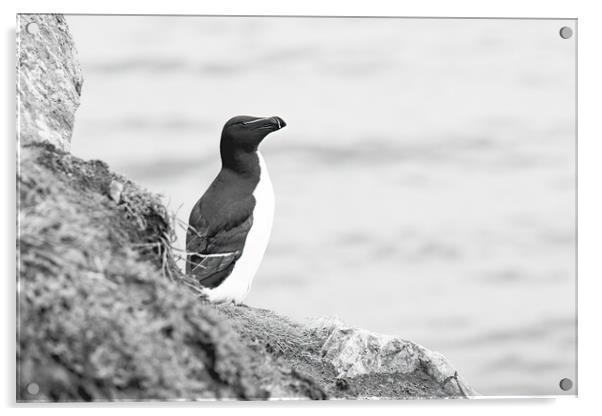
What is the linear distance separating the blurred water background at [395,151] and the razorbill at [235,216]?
158mm

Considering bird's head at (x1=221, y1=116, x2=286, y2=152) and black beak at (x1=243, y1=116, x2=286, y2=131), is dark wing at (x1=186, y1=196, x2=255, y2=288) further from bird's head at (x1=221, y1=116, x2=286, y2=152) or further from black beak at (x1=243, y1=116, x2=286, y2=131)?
black beak at (x1=243, y1=116, x2=286, y2=131)

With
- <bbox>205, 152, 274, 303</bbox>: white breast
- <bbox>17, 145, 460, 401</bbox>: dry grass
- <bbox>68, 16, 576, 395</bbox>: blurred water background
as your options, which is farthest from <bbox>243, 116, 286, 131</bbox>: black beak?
<bbox>17, 145, 460, 401</bbox>: dry grass

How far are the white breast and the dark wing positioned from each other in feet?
0.13

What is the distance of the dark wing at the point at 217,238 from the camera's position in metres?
5.80

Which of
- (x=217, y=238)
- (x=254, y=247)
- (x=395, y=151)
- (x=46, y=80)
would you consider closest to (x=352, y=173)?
(x=395, y=151)

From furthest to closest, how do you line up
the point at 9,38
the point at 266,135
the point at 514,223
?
the point at 266,135, the point at 514,223, the point at 9,38

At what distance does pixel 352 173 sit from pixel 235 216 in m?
0.97

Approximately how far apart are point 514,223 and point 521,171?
13.0 inches

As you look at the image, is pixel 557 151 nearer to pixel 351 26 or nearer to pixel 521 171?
pixel 521 171

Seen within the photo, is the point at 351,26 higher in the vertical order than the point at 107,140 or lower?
higher

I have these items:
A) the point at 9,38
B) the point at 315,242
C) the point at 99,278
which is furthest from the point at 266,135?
the point at 99,278

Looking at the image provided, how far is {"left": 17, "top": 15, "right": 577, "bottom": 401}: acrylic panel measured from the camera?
16.4 ft

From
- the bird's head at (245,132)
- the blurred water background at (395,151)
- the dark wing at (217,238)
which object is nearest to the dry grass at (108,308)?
the blurred water background at (395,151)

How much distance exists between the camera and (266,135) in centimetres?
632
